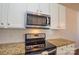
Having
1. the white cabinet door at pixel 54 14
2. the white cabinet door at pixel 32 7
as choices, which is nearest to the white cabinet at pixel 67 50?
the white cabinet door at pixel 54 14

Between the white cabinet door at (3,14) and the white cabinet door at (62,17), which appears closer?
the white cabinet door at (3,14)

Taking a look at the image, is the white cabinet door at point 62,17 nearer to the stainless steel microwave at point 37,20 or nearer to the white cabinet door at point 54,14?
the white cabinet door at point 54,14

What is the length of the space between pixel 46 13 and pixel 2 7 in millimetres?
533

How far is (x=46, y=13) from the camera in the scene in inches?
67.5

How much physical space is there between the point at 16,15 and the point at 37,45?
1.47 ft

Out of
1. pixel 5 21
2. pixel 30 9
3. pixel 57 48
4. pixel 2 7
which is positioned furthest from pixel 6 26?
pixel 57 48

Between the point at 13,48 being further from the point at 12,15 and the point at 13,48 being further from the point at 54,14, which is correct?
the point at 54,14

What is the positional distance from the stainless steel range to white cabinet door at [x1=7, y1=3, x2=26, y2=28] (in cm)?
18

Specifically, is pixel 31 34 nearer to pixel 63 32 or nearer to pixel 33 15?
pixel 33 15

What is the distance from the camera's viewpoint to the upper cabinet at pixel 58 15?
170 cm

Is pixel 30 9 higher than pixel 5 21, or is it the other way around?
pixel 30 9

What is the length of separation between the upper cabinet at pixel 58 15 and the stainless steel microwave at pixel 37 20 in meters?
0.07

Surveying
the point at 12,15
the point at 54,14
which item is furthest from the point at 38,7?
the point at 12,15

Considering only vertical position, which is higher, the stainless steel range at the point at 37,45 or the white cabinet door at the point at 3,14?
the white cabinet door at the point at 3,14
